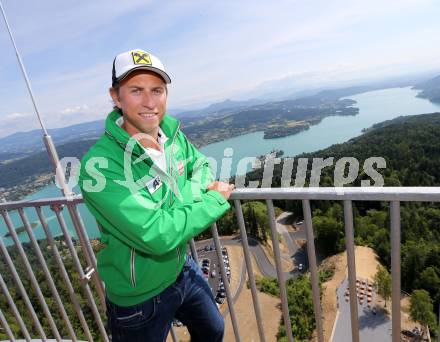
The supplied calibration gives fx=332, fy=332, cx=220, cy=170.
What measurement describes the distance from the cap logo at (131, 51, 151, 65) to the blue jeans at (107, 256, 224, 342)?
105 centimetres

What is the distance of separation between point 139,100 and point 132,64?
0.52 ft

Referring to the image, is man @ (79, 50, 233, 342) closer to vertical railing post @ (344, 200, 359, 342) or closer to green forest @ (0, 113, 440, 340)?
vertical railing post @ (344, 200, 359, 342)

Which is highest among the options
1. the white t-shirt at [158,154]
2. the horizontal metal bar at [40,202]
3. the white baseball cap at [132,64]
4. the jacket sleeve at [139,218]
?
the white baseball cap at [132,64]

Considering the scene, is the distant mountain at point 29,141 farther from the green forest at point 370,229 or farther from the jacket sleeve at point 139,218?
the jacket sleeve at point 139,218

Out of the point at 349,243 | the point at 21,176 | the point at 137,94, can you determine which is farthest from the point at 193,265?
the point at 21,176

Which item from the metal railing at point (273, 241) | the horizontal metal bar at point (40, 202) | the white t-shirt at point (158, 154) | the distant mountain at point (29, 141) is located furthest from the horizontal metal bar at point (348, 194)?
the distant mountain at point (29, 141)

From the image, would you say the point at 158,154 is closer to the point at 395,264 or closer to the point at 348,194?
the point at 348,194

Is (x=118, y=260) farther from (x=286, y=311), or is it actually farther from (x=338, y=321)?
(x=338, y=321)

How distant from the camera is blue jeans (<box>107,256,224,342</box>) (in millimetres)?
1519

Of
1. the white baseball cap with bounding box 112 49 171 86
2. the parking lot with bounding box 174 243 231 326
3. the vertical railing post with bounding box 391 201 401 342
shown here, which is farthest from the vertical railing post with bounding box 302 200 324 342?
the white baseball cap with bounding box 112 49 171 86

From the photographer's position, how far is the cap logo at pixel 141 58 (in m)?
1.48

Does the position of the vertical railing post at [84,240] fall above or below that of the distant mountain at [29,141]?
above

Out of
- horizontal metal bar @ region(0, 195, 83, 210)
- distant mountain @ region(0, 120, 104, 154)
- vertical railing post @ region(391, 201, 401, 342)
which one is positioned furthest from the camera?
distant mountain @ region(0, 120, 104, 154)

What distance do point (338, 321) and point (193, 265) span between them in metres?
16.5
